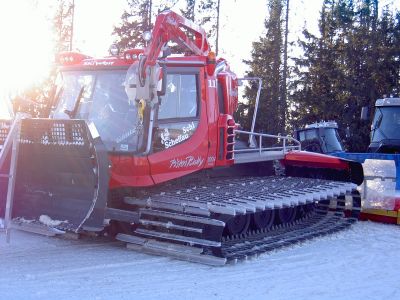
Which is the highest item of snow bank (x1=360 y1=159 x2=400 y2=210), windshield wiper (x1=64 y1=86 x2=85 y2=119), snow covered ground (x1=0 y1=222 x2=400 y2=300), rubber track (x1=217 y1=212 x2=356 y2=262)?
windshield wiper (x1=64 y1=86 x2=85 y2=119)

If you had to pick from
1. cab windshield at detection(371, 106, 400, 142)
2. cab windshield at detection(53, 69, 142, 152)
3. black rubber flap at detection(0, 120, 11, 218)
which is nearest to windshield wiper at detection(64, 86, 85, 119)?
cab windshield at detection(53, 69, 142, 152)

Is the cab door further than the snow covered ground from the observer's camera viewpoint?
Yes

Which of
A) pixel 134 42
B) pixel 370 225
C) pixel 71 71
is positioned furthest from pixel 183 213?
pixel 134 42

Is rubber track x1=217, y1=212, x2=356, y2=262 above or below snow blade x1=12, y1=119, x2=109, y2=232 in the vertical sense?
below

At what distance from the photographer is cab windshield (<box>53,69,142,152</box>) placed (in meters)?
7.02

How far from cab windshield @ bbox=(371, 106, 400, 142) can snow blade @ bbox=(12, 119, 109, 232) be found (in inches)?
381

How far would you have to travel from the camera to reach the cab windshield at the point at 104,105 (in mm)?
7020

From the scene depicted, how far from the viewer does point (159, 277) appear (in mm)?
5863

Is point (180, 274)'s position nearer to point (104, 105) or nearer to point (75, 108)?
point (104, 105)

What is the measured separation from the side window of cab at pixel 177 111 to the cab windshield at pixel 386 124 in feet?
26.5

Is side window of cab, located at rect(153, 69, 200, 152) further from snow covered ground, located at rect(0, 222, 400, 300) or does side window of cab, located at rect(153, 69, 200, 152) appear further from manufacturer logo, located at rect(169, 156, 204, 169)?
snow covered ground, located at rect(0, 222, 400, 300)

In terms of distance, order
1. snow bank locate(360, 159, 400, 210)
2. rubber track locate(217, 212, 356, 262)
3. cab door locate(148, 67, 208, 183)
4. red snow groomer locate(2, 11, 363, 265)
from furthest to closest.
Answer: snow bank locate(360, 159, 400, 210)
cab door locate(148, 67, 208, 183)
rubber track locate(217, 212, 356, 262)
red snow groomer locate(2, 11, 363, 265)

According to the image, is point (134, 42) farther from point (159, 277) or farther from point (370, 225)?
point (159, 277)

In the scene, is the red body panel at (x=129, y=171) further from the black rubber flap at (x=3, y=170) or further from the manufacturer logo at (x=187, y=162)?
the black rubber flap at (x=3, y=170)
